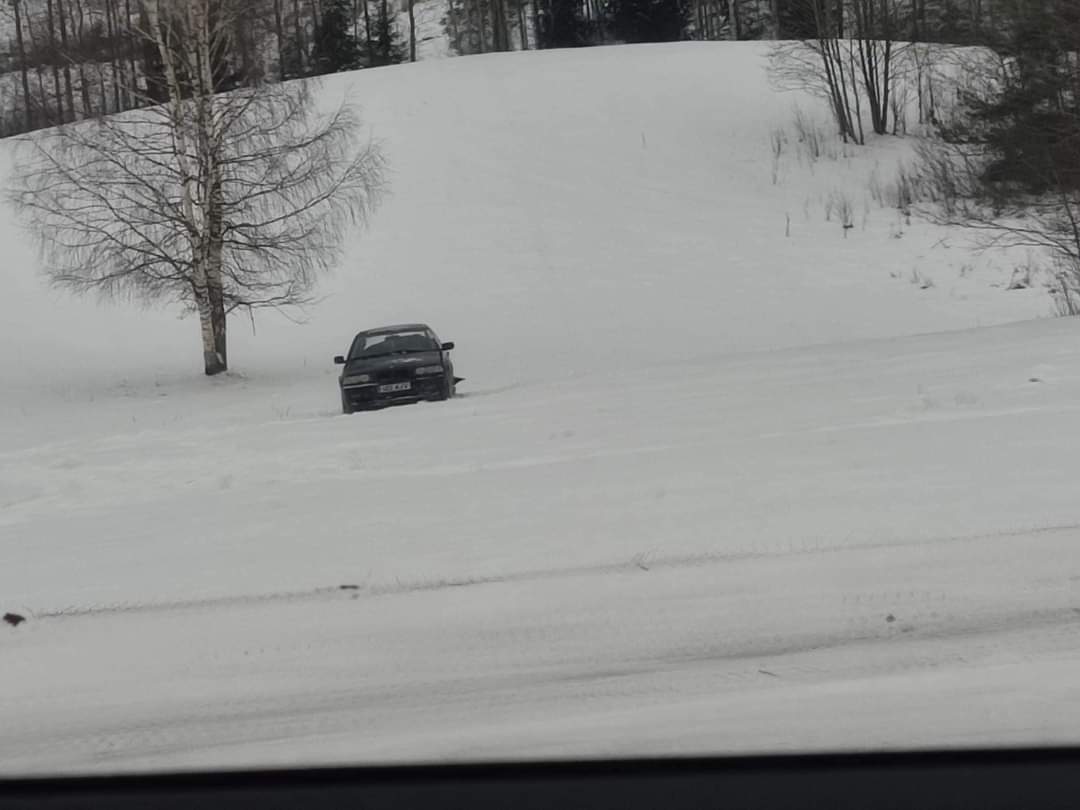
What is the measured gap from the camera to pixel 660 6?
7050cm

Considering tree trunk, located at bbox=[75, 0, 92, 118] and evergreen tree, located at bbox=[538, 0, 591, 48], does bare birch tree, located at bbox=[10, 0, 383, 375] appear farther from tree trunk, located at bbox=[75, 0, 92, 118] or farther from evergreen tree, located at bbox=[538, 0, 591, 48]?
evergreen tree, located at bbox=[538, 0, 591, 48]

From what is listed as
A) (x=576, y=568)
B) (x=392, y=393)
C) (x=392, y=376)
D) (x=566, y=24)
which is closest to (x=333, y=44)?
(x=566, y=24)

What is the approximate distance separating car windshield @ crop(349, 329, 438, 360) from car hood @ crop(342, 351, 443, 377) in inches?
6.3

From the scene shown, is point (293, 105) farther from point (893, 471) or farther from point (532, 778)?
point (532, 778)

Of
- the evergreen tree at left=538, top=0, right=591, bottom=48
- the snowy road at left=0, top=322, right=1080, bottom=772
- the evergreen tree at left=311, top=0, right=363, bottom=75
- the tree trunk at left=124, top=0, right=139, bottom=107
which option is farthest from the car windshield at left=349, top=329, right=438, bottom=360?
the evergreen tree at left=538, top=0, right=591, bottom=48

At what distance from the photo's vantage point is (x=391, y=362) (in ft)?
57.6

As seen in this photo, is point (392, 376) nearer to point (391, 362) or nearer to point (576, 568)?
point (391, 362)

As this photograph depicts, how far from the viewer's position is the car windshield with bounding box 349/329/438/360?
18.1 m

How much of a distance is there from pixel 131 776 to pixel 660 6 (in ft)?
234

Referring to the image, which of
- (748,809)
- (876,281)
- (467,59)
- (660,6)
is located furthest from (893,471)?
(660,6)

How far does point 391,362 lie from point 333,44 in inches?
1898

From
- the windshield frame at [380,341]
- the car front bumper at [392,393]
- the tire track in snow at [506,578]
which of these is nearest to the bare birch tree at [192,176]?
the windshield frame at [380,341]

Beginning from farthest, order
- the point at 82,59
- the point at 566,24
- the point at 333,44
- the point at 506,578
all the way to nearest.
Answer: the point at 566,24 < the point at 333,44 < the point at 82,59 < the point at 506,578

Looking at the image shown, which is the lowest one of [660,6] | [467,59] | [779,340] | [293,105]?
[779,340]
